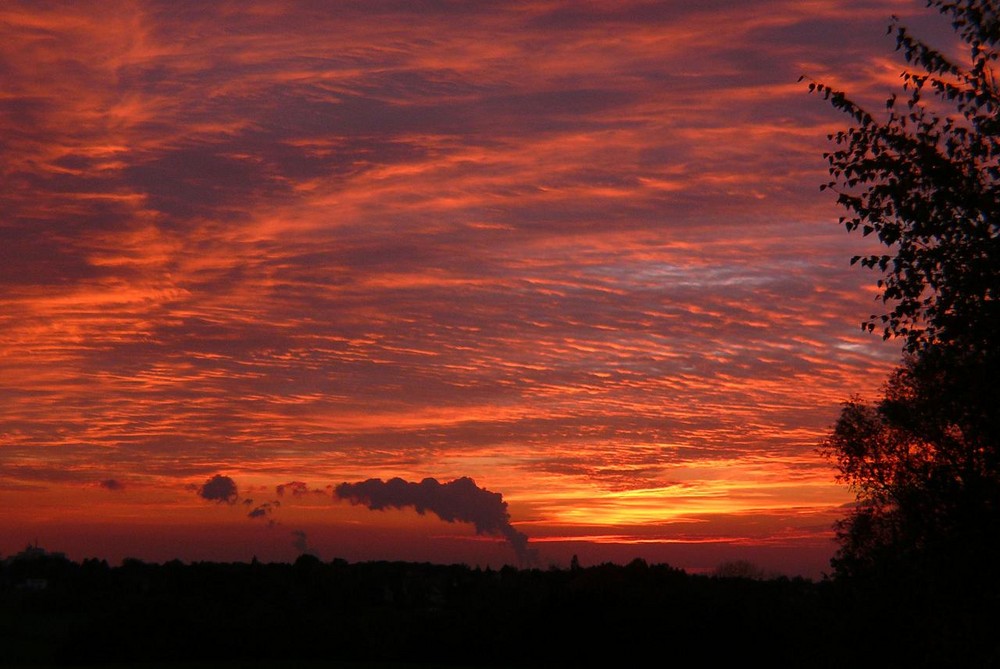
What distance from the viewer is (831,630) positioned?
135 ft

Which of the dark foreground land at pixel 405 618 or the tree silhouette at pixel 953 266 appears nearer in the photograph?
the tree silhouette at pixel 953 266

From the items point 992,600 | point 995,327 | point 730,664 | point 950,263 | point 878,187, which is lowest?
point 730,664

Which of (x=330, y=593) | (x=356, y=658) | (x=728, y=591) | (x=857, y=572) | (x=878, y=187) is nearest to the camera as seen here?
(x=878, y=187)

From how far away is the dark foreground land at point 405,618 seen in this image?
258 feet

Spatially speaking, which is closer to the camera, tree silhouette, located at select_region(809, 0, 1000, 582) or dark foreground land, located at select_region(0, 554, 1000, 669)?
tree silhouette, located at select_region(809, 0, 1000, 582)

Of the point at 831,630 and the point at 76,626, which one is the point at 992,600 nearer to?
the point at 831,630

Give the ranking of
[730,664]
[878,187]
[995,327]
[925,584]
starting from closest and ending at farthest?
[995,327] < [878,187] < [925,584] < [730,664]

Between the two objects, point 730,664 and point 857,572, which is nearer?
point 857,572

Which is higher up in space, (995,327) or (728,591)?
(995,327)

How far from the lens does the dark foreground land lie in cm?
7862

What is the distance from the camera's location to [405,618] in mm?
97125

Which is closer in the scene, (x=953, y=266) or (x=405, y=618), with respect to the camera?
(x=953, y=266)

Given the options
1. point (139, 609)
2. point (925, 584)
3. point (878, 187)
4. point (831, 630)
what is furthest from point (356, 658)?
point (878, 187)

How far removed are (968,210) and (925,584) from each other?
11395 mm
